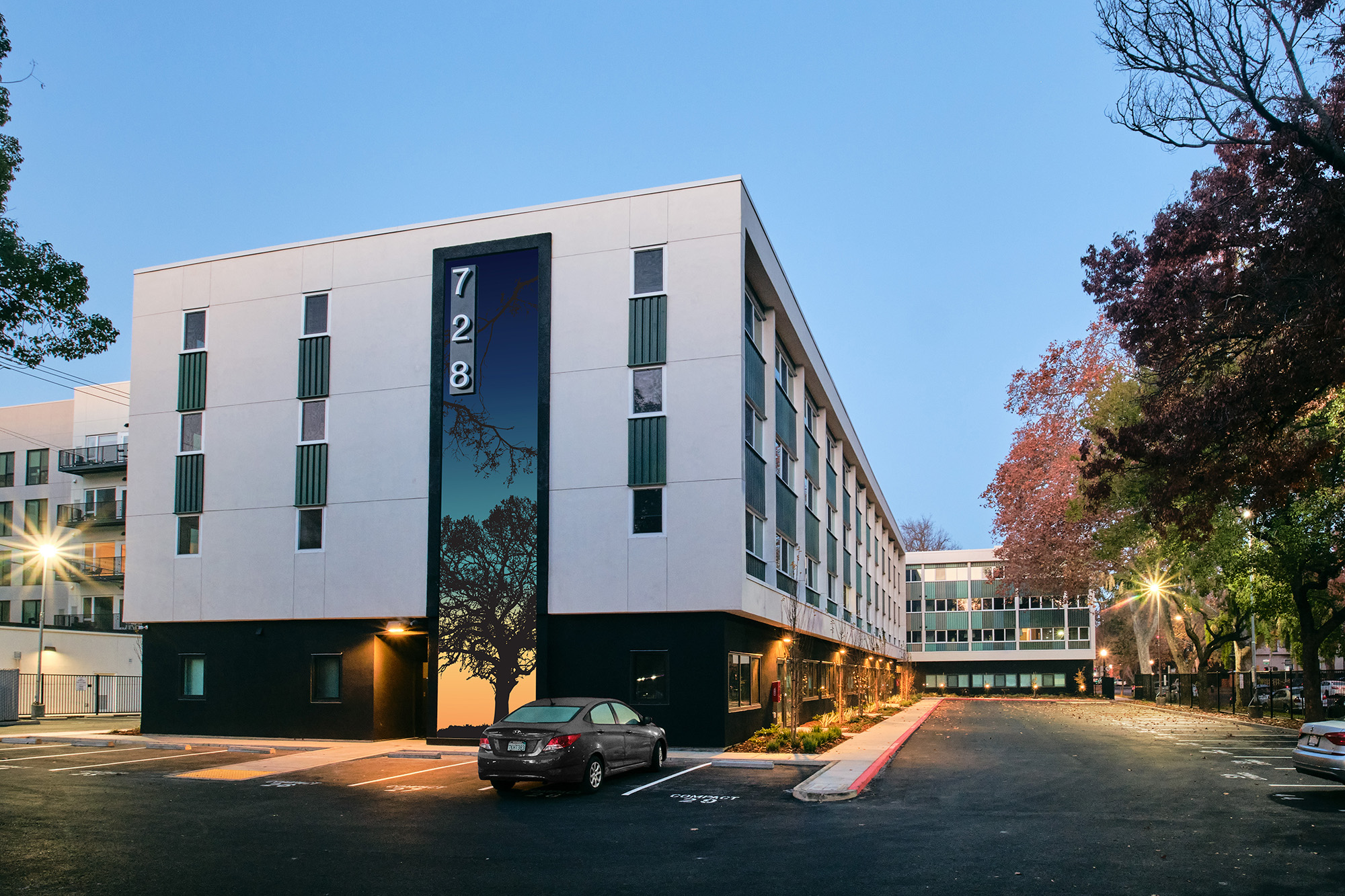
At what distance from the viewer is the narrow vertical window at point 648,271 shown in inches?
1008

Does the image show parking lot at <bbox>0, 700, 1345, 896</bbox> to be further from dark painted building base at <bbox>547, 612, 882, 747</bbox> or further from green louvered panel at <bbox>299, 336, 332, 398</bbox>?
green louvered panel at <bbox>299, 336, 332, 398</bbox>

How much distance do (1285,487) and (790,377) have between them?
15565 millimetres

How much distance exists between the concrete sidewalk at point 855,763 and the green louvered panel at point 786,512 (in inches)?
243

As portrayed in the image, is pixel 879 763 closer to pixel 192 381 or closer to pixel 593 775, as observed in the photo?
pixel 593 775

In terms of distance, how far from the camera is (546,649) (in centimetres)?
2498

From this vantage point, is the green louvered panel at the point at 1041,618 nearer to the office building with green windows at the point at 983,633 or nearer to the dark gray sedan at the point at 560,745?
the office building with green windows at the point at 983,633

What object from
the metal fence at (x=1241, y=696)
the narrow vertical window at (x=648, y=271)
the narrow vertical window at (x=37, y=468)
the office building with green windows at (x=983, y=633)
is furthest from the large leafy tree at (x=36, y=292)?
the office building with green windows at (x=983, y=633)

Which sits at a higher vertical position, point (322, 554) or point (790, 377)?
point (790, 377)

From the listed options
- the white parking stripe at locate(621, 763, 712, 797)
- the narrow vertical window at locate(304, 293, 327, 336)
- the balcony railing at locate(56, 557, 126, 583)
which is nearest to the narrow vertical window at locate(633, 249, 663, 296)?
the narrow vertical window at locate(304, 293, 327, 336)

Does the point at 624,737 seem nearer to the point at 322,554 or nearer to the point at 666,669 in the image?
the point at 666,669

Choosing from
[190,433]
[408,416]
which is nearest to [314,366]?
[408,416]

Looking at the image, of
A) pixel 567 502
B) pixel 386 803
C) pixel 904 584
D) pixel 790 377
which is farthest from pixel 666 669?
pixel 904 584

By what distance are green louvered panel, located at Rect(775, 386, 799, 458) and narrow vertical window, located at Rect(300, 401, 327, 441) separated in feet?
40.9

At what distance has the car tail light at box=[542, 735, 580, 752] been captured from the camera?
16.4m
